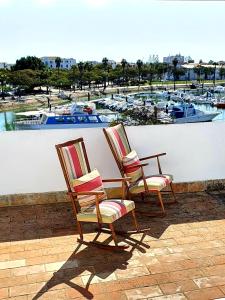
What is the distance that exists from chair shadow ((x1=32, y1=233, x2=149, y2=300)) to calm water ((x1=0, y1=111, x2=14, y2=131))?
1895 millimetres

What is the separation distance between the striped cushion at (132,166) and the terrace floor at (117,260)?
48 centimetres

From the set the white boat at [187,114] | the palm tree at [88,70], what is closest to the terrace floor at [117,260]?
the white boat at [187,114]

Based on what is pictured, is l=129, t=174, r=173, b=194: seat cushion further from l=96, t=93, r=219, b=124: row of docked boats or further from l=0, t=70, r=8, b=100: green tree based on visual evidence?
l=0, t=70, r=8, b=100: green tree

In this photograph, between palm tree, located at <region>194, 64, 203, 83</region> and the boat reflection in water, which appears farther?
palm tree, located at <region>194, 64, 203, 83</region>

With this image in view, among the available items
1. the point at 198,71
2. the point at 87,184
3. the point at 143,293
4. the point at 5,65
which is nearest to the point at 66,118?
the point at 5,65

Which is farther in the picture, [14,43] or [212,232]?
[14,43]

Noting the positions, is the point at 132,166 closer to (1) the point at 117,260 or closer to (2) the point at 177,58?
(1) the point at 117,260

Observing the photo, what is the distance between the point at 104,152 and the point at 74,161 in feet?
3.90

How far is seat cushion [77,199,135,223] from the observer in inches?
139

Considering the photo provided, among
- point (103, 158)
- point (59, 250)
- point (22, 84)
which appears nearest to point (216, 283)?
point (59, 250)

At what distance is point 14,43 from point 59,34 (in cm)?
59

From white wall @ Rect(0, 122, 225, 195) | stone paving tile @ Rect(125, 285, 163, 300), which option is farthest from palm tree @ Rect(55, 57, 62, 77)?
stone paving tile @ Rect(125, 285, 163, 300)

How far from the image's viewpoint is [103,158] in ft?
16.7

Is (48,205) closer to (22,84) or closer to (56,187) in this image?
(56,187)
